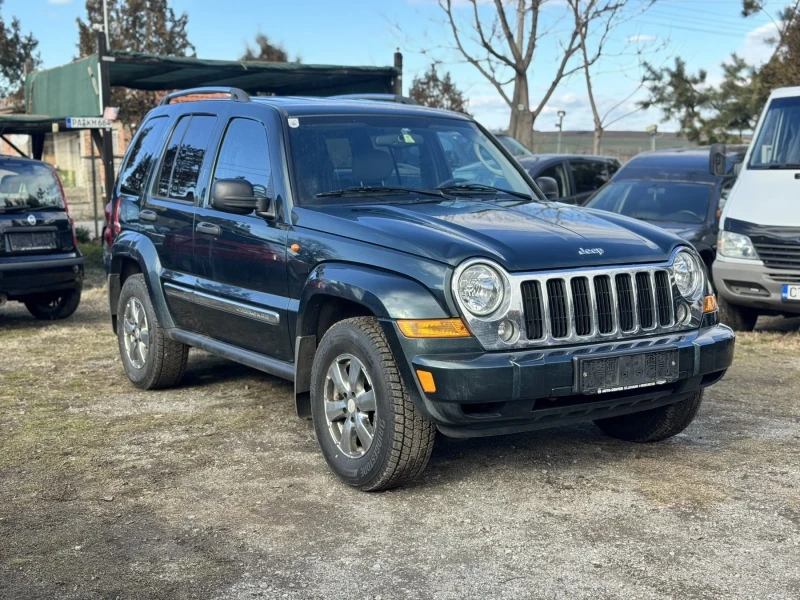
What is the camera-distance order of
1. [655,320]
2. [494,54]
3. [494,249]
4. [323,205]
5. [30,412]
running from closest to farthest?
[494,249] → [655,320] → [323,205] → [30,412] → [494,54]

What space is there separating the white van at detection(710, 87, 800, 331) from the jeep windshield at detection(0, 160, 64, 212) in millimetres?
A: 6408

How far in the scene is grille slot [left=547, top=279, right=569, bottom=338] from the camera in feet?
15.0

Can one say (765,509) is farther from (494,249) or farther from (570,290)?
(494,249)

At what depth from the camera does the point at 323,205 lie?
5332 mm

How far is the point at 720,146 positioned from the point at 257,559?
276 inches

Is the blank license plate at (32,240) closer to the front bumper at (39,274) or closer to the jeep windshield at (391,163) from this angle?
the front bumper at (39,274)

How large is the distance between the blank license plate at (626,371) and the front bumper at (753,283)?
168 inches

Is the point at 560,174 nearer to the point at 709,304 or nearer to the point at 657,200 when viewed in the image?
the point at 657,200

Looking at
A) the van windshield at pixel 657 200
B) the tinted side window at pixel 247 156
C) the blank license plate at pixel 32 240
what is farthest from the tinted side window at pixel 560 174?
the tinted side window at pixel 247 156

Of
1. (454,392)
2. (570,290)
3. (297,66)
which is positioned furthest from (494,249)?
(297,66)

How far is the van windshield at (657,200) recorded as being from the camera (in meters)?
10.6

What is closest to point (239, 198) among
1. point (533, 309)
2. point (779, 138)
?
point (533, 309)

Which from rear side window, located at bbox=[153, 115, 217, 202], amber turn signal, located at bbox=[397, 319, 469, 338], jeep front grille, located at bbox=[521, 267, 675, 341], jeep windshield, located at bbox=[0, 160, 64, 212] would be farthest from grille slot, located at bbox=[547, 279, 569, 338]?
jeep windshield, located at bbox=[0, 160, 64, 212]

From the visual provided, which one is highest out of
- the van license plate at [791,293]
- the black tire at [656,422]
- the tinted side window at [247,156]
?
the tinted side window at [247,156]
